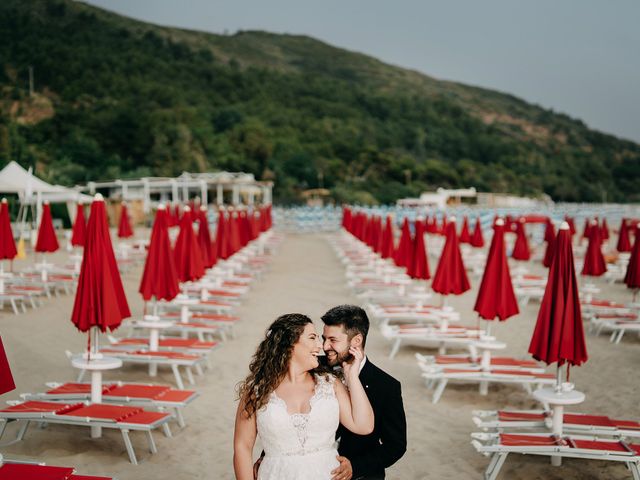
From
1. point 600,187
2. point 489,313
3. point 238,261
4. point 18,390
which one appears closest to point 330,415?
point 489,313

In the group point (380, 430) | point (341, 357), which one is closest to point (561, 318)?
point (380, 430)

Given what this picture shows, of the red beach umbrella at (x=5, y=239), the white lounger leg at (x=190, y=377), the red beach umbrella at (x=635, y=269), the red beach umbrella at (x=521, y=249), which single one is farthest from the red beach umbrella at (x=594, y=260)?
the red beach umbrella at (x=5, y=239)

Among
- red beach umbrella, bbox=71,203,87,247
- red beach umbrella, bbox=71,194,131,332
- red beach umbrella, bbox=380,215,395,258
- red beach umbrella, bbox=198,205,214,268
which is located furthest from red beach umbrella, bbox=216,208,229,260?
red beach umbrella, bbox=71,194,131,332

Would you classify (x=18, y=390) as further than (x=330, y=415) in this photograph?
Yes

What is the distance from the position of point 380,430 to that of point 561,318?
9.55 ft

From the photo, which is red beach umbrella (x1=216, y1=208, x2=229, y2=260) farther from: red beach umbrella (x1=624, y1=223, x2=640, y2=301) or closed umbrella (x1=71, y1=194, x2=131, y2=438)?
closed umbrella (x1=71, y1=194, x2=131, y2=438)

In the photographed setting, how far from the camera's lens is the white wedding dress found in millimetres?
2900

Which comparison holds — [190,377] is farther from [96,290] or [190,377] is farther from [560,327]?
[560,327]

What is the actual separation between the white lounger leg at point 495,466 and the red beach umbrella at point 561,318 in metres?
0.80

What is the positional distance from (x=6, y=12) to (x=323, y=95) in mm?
38072

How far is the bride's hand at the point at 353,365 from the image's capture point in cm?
302

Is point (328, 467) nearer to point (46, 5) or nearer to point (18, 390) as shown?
point (18, 390)

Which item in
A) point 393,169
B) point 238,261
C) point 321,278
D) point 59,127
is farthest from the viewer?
point 393,169

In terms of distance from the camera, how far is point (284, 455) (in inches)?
115
